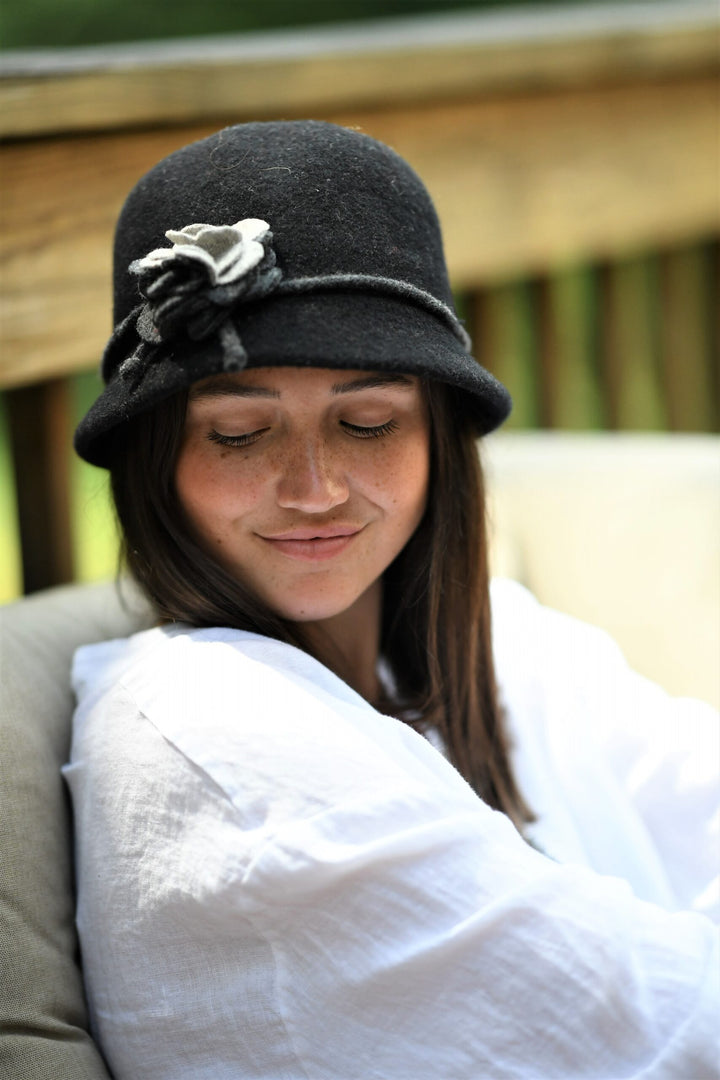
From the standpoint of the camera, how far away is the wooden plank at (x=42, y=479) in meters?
1.83

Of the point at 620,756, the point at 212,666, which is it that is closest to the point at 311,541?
the point at 212,666

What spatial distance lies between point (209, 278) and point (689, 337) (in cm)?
223

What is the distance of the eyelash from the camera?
1.17 meters

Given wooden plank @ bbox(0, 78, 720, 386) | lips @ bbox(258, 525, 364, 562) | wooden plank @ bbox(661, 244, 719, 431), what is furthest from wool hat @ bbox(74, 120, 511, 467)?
wooden plank @ bbox(661, 244, 719, 431)

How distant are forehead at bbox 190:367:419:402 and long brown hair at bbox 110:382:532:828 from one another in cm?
5

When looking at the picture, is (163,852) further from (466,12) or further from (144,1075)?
(466,12)

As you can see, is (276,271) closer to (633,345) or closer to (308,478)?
(308,478)

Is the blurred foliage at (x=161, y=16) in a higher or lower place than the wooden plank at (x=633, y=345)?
higher

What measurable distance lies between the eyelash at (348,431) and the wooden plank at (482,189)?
0.59 metres

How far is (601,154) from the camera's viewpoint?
2.53 m

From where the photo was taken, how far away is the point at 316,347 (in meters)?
1.04

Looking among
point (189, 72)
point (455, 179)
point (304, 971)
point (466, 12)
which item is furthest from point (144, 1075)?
point (466, 12)

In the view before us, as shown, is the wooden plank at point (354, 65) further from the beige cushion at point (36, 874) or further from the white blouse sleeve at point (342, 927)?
the white blouse sleeve at point (342, 927)

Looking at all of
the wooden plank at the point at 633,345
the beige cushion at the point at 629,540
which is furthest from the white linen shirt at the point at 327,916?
the wooden plank at the point at 633,345
